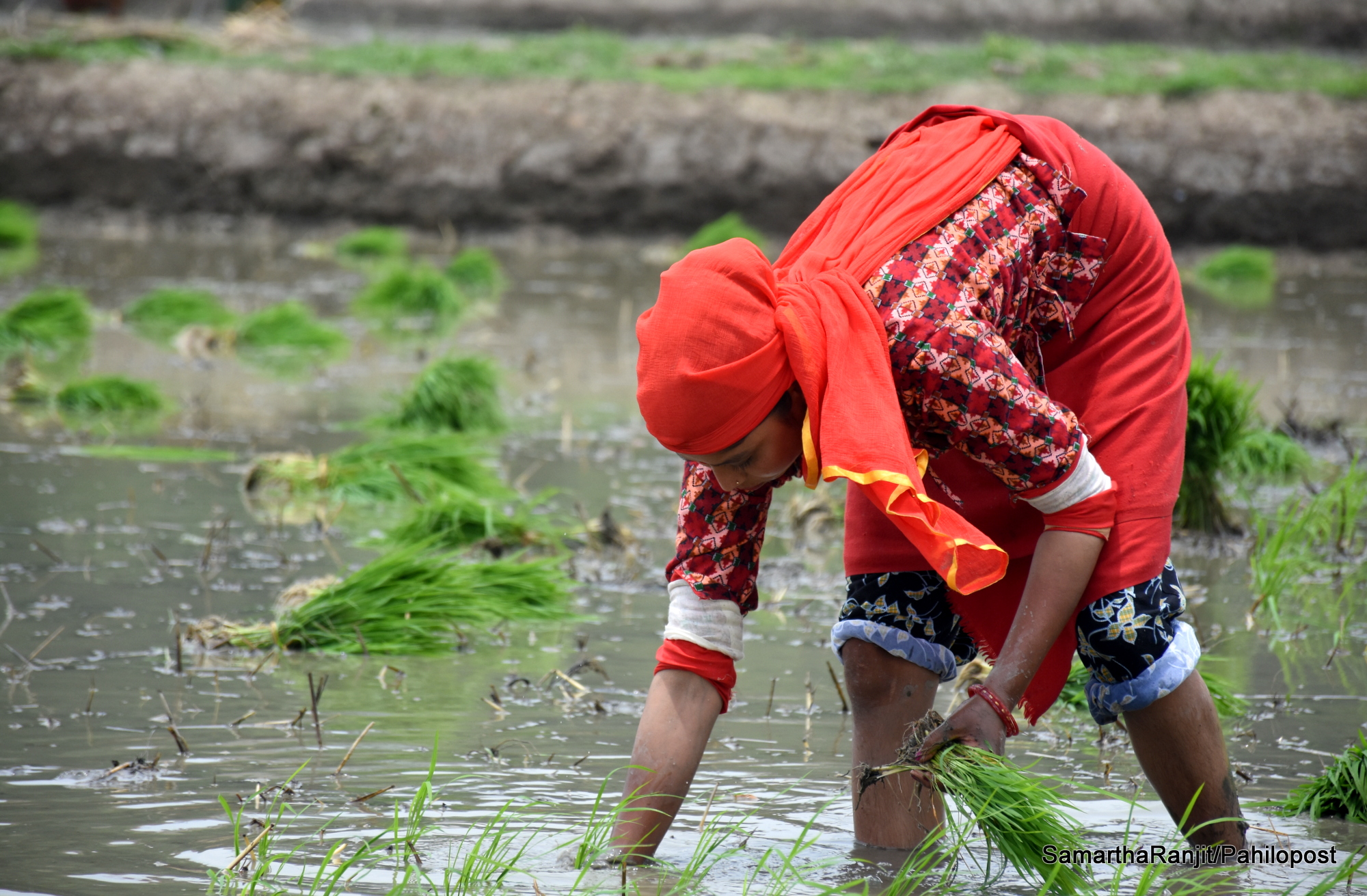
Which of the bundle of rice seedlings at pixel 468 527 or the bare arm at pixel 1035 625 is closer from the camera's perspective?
the bare arm at pixel 1035 625

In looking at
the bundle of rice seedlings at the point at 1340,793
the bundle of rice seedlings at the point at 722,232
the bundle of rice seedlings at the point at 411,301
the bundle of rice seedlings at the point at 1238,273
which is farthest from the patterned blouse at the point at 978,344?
the bundle of rice seedlings at the point at 1238,273

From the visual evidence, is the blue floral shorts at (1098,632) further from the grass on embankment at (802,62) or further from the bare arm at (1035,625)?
the grass on embankment at (802,62)

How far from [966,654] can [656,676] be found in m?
0.57

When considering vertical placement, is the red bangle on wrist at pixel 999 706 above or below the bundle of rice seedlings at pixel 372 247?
above

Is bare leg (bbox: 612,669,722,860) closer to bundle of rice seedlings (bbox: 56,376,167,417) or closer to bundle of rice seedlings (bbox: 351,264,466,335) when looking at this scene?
bundle of rice seedlings (bbox: 56,376,167,417)

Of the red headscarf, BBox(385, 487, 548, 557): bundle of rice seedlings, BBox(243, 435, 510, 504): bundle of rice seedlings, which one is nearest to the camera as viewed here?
the red headscarf

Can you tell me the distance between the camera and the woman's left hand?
2246mm

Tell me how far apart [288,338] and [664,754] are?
580 cm

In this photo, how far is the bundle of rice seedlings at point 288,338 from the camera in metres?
7.81

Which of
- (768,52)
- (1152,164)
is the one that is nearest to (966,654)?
(1152,164)

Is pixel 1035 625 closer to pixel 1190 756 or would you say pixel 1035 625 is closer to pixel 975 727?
pixel 975 727

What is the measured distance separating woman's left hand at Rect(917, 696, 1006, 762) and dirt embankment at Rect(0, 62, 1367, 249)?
1048cm

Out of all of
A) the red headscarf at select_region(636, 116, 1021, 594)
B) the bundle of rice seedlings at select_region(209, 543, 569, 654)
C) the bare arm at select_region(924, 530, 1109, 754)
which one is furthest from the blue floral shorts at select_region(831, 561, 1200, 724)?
the bundle of rice seedlings at select_region(209, 543, 569, 654)

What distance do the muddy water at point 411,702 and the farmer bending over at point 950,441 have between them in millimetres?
195
